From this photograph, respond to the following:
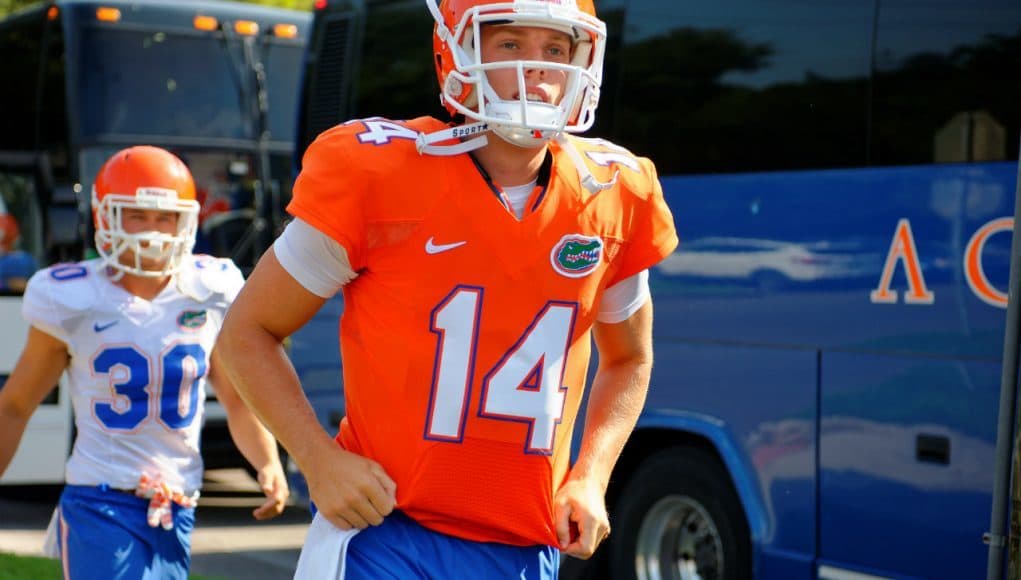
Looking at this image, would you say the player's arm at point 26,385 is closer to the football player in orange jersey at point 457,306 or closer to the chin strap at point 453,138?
the football player in orange jersey at point 457,306

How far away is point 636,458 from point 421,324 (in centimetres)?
496

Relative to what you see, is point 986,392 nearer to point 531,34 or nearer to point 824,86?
point 824,86

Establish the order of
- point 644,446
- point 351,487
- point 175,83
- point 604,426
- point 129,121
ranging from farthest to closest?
point 175,83 → point 129,121 → point 644,446 → point 604,426 → point 351,487

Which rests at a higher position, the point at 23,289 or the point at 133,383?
the point at 133,383

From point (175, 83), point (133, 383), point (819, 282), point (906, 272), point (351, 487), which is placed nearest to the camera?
point (351, 487)

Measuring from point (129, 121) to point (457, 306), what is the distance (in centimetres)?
944

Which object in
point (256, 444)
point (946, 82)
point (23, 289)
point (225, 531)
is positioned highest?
point (946, 82)

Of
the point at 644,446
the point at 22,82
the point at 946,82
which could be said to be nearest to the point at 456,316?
the point at 946,82

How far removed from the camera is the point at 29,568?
27.3 ft

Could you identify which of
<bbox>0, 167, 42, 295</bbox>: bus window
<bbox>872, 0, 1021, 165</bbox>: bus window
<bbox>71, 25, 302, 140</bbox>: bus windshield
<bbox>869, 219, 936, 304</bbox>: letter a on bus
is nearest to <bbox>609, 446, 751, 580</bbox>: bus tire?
<bbox>869, 219, 936, 304</bbox>: letter a on bus

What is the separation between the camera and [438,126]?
10.1 ft

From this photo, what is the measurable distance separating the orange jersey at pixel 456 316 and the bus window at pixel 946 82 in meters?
3.38

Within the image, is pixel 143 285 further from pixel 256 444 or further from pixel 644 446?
pixel 644 446

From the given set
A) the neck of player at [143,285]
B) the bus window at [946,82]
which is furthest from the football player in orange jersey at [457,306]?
the bus window at [946,82]
